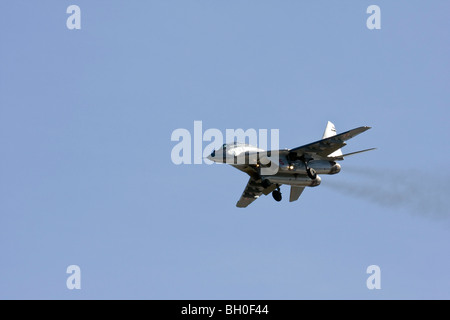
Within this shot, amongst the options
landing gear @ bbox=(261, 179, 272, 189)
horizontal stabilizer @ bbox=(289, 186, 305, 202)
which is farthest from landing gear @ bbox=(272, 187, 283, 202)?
landing gear @ bbox=(261, 179, 272, 189)

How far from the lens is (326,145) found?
62781 mm

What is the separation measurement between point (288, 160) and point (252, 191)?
6.39 meters

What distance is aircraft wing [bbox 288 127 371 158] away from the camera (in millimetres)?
61406

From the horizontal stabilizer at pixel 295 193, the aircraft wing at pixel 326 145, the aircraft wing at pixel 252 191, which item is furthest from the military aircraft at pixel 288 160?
the horizontal stabilizer at pixel 295 193

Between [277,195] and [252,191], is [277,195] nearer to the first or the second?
[277,195]

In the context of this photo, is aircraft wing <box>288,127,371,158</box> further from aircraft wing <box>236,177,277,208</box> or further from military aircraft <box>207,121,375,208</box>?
aircraft wing <box>236,177,277,208</box>

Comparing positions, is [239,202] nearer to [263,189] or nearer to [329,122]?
[263,189]

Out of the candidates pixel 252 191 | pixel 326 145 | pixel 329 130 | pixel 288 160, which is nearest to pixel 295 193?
pixel 252 191

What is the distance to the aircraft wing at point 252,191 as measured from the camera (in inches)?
2677

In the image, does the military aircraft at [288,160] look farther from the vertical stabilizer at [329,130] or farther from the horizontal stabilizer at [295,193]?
the vertical stabilizer at [329,130]
